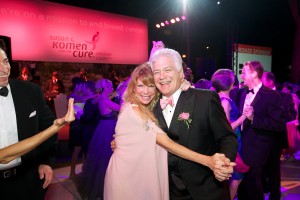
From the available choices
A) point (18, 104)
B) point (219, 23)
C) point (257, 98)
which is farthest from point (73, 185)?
point (219, 23)

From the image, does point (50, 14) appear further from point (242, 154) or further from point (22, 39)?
point (242, 154)

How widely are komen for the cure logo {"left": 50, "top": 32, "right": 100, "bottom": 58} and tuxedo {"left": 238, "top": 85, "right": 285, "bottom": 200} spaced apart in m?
7.00

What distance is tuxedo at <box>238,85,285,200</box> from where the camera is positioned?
3.17 m

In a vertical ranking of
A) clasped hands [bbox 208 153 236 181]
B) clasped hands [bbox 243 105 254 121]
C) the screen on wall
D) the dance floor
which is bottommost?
the dance floor

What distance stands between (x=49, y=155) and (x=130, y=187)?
0.72 meters

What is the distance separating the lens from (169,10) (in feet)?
36.4

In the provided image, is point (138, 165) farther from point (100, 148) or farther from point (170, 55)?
point (100, 148)

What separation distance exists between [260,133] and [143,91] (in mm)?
1846

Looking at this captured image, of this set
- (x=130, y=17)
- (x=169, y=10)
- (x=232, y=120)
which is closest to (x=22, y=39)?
Result: (x=130, y=17)

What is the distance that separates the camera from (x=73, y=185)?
442 cm

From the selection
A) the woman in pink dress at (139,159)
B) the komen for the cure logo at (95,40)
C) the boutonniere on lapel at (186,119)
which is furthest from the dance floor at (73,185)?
the komen for the cure logo at (95,40)

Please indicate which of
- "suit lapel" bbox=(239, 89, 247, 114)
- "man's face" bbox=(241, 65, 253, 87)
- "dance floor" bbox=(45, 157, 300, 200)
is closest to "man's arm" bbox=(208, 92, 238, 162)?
"man's face" bbox=(241, 65, 253, 87)

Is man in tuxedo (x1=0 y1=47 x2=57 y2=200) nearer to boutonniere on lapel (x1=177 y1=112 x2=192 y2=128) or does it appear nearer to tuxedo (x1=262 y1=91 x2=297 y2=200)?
boutonniere on lapel (x1=177 y1=112 x2=192 y2=128)

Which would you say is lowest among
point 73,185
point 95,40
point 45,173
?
point 73,185
